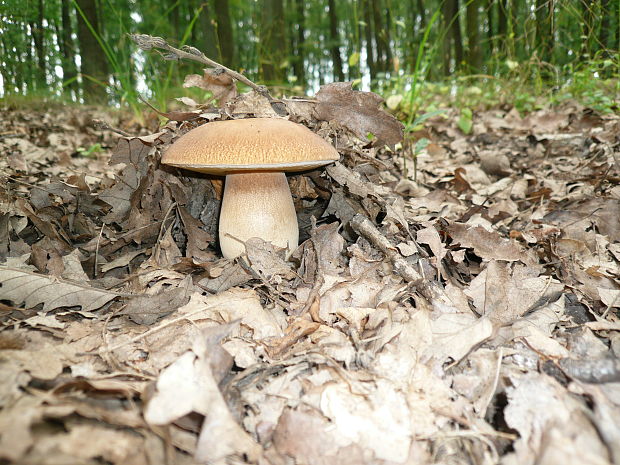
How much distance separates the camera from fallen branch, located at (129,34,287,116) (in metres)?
2.37

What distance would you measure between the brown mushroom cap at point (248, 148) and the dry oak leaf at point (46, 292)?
81 cm

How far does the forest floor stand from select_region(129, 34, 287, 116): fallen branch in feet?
0.32

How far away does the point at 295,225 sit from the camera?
2.72 meters

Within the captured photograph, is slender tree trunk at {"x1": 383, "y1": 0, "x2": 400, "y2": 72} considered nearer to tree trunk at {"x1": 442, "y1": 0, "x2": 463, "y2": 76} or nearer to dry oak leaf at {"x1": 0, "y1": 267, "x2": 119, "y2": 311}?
tree trunk at {"x1": 442, "y1": 0, "x2": 463, "y2": 76}

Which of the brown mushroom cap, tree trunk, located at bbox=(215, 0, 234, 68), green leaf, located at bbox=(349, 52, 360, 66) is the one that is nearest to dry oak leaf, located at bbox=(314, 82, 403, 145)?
the brown mushroom cap

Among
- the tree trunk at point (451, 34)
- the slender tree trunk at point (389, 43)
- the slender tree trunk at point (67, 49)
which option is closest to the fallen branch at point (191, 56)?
the slender tree trunk at point (389, 43)

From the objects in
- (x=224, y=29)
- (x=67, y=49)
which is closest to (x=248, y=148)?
(x=224, y=29)

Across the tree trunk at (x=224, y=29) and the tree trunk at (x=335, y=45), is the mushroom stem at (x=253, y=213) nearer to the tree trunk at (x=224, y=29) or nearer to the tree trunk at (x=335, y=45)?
the tree trunk at (x=224, y=29)

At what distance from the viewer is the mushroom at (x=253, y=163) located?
2.12 meters

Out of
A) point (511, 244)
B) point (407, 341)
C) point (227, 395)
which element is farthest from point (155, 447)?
point (511, 244)

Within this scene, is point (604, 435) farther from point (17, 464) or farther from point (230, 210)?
point (230, 210)

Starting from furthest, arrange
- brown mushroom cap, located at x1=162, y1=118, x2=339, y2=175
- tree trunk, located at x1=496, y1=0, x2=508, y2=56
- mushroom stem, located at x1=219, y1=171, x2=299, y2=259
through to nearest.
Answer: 1. tree trunk, located at x1=496, y1=0, x2=508, y2=56
2. mushroom stem, located at x1=219, y1=171, x2=299, y2=259
3. brown mushroom cap, located at x1=162, y1=118, x2=339, y2=175

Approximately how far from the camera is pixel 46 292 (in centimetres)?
202

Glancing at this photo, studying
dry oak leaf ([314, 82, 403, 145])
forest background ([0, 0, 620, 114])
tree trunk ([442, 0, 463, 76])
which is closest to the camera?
dry oak leaf ([314, 82, 403, 145])
